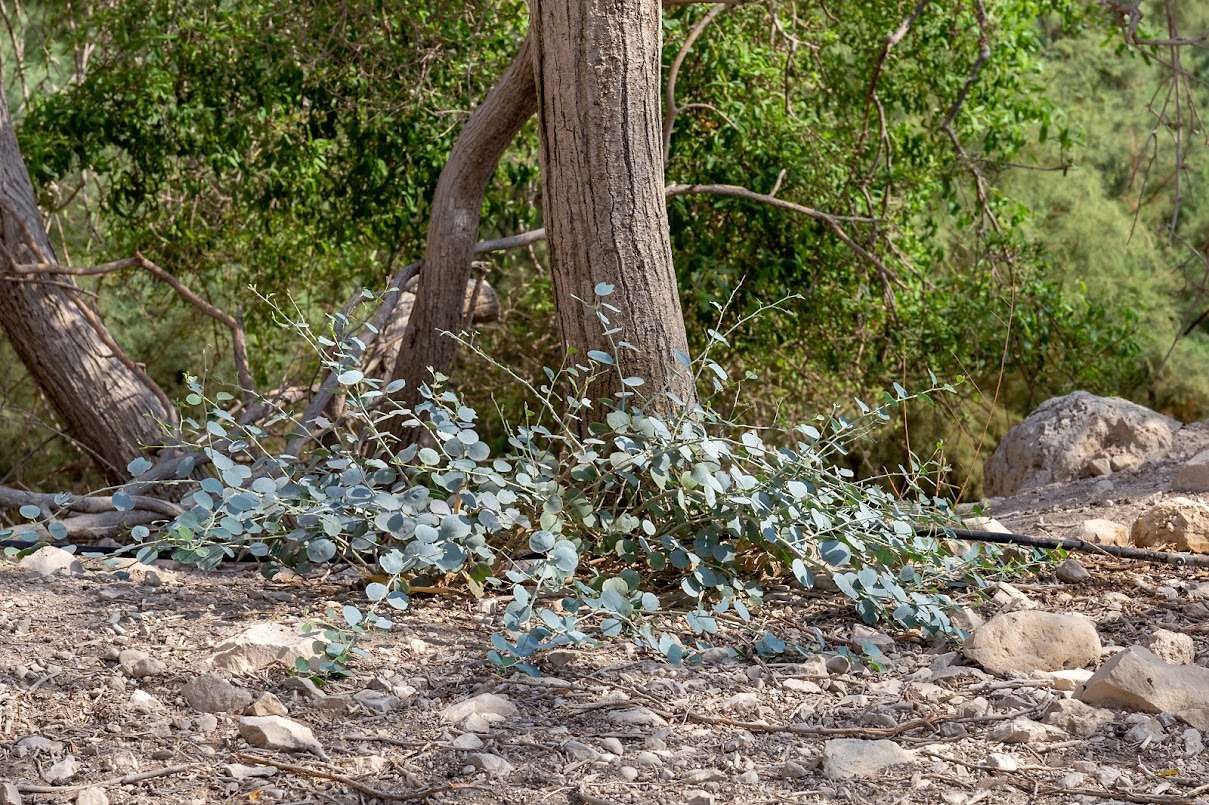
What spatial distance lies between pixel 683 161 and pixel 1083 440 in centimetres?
210

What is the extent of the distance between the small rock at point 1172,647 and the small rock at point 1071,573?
0.50 meters

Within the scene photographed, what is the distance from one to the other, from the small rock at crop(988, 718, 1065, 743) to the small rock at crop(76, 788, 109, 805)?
1.32 m

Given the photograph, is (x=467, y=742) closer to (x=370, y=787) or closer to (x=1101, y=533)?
(x=370, y=787)

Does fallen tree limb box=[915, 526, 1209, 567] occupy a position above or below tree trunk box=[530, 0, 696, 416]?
below

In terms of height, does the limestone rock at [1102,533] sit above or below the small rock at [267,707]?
below

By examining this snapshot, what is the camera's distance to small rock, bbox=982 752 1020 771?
5.50 ft

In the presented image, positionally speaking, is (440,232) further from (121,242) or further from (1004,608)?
(121,242)

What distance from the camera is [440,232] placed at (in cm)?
375

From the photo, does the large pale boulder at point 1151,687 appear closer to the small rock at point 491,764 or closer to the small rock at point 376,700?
the small rock at point 491,764

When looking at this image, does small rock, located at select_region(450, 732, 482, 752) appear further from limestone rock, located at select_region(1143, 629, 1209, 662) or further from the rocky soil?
limestone rock, located at select_region(1143, 629, 1209, 662)

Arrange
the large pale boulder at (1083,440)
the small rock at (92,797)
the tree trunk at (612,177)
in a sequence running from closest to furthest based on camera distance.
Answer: the small rock at (92,797) → the tree trunk at (612,177) → the large pale boulder at (1083,440)

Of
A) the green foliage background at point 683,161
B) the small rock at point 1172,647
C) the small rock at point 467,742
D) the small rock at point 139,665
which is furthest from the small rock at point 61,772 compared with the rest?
the green foliage background at point 683,161

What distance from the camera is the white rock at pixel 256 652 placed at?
196 cm

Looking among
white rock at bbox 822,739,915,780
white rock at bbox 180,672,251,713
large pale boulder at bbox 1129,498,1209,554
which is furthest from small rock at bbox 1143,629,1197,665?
white rock at bbox 180,672,251,713
